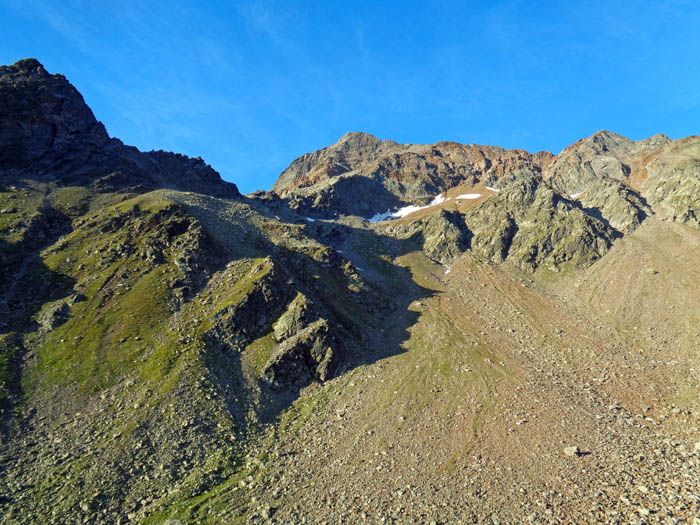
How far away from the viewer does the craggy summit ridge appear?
89.9 ft

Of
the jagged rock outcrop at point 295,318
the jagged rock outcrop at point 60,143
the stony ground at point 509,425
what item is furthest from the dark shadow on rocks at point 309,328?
the jagged rock outcrop at point 60,143

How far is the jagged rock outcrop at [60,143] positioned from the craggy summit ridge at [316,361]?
0.76 m

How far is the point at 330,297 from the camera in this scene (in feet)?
223

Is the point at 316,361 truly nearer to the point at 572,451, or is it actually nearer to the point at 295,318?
the point at 295,318

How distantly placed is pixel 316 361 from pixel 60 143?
4403 inches

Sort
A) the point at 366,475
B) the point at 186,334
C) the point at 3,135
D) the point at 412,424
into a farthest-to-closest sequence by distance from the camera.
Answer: the point at 3,135 < the point at 186,334 < the point at 412,424 < the point at 366,475

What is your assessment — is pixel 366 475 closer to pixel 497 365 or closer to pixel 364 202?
pixel 497 365

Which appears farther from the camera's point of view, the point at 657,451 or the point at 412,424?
the point at 412,424

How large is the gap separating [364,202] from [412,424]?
142203mm

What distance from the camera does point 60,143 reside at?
339 feet

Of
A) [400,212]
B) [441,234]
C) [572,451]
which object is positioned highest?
[400,212]

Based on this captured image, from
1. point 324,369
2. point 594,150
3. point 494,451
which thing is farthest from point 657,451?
point 594,150

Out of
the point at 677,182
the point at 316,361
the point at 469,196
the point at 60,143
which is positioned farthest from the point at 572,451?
the point at 469,196

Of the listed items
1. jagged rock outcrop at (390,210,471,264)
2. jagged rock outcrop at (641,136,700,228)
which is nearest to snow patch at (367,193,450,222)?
jagged rock outcrop at (390,210,471,264)
